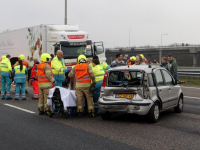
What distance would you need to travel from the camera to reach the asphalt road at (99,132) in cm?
666

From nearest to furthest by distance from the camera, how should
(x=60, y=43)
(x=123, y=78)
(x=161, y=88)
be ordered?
(x=161, y=88)
(x=123, y=78)
(x=60, y=43)

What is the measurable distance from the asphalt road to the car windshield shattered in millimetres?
981

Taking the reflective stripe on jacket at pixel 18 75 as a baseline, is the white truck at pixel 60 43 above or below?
above

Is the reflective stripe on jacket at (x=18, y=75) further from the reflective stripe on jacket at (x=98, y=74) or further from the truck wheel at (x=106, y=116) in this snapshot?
the truck wheel at (x=106, y=116)

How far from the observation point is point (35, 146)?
21.5 feet

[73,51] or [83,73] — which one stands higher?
[73,51]

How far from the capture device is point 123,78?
9.66 metres

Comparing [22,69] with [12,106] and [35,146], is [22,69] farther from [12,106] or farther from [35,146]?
[35,146]

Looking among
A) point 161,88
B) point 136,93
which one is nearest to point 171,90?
point 161,88

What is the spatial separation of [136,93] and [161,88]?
91cm

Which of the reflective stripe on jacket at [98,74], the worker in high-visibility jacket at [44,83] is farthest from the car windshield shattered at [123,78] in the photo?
the worker in high-visibility jacket at [44,83]

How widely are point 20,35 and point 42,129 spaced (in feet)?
58.6

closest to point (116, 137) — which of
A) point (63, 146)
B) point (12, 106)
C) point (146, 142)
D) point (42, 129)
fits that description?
point (146, 142)

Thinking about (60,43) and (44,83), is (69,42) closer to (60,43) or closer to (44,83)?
(60,43)
